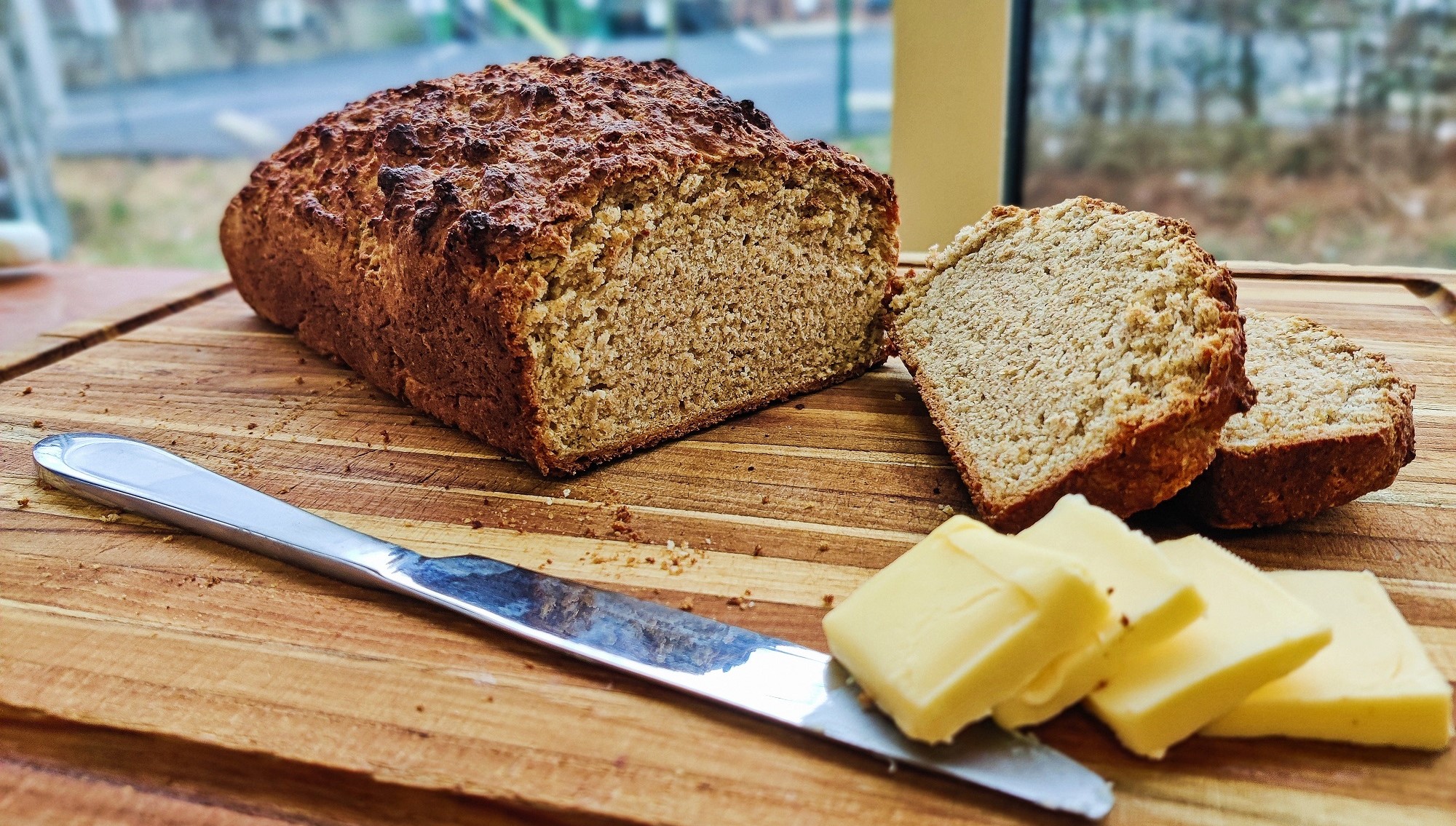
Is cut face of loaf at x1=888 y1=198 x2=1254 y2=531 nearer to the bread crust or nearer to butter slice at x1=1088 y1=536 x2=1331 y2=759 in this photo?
the bread crust

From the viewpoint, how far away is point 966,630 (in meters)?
1.64

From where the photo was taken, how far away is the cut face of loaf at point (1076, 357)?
2.22 metres

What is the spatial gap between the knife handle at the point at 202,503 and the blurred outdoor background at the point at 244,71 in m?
3.28

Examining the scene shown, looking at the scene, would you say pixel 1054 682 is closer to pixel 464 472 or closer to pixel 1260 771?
pixel 1260 771

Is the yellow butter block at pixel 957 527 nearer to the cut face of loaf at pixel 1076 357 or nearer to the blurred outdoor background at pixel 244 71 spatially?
the cut face of loaf at pixel 1076 357

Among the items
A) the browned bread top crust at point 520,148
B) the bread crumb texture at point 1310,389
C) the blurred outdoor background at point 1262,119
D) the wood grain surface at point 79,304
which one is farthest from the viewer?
the blurred outdoor background at point 1262,119

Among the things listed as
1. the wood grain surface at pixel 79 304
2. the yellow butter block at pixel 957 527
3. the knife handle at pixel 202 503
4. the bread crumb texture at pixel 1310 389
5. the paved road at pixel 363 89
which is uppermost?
the paved road at pixel 363 89

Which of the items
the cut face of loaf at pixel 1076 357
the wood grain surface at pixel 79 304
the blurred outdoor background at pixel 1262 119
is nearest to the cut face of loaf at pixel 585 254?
the cut face of loaf at pixel 1076 357

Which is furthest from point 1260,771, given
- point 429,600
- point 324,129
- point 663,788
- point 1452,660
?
point 324,129

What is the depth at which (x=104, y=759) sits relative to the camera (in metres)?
1.85

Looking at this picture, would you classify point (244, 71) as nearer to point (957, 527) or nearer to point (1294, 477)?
point (957, 527)

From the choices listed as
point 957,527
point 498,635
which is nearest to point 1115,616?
point 957,527

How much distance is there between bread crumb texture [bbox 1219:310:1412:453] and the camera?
7.59 feet

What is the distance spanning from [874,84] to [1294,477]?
12.0 ft
